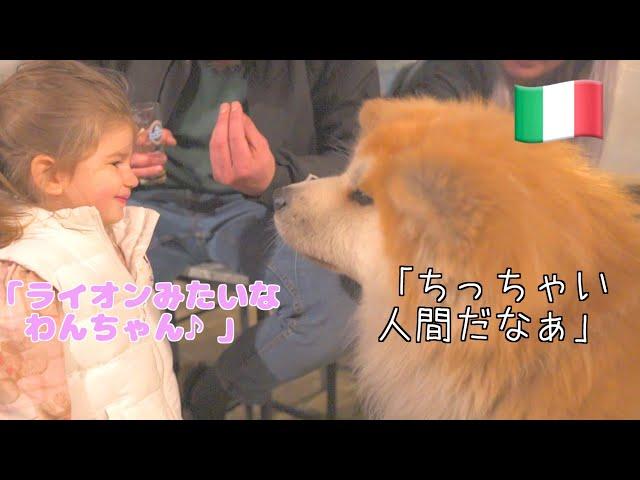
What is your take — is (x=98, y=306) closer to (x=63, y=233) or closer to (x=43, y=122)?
(x=63, y=233)

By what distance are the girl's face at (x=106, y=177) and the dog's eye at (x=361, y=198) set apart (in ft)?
1.37

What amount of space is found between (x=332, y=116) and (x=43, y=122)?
52 cm

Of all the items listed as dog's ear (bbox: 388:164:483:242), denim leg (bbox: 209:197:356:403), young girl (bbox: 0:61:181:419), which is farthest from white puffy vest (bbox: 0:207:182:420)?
dog's ear (bbox: 388:164:483:242)

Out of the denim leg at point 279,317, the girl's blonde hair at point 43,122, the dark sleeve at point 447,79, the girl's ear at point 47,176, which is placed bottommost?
the denim leg at point 279,317

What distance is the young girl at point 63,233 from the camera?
0.95 meters

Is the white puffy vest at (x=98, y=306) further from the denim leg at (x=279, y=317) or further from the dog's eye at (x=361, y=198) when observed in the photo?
the dog's eye at (x=361, y=198)

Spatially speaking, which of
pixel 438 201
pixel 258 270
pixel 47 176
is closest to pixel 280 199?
pixel 258 270

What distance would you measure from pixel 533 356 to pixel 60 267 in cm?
83

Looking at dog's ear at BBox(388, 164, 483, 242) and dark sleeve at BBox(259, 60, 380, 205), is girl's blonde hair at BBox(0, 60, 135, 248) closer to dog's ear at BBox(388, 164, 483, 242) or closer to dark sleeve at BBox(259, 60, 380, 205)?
dark sleeve at BBox(259, 60, 380, 205)

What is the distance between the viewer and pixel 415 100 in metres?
0.97

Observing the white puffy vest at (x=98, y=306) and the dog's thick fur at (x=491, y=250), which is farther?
the white puffy vest at (x=98, y=306)

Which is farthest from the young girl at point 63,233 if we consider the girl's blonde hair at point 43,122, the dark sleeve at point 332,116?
the dark sleeve at point 332,116

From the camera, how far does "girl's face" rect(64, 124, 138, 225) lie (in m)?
0.97
